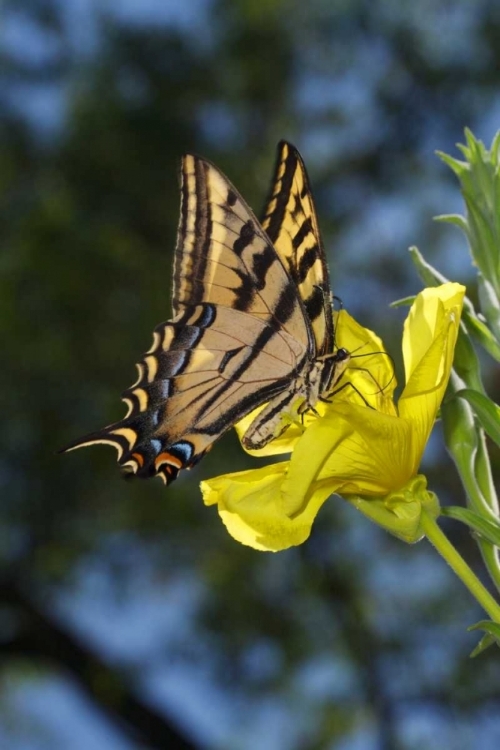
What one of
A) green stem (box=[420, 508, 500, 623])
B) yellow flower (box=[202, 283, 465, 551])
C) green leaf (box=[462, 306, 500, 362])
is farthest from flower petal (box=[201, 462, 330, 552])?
green leaf (box=[462, 306, 500, 362])

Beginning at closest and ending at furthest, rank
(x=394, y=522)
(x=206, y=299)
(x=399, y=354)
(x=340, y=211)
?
(x=394, y=522) → (x=206, y=299) → (x=399, y=354) → (x=340, y=211)

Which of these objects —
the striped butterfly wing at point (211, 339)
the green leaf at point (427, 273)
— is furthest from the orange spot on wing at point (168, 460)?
the green leaf at point (427, 273)

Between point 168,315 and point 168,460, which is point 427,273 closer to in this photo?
point 168,460

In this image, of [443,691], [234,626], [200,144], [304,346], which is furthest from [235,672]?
[304,346]

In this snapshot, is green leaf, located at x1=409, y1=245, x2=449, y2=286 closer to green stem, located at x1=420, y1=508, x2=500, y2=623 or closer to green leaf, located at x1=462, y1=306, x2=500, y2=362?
green leaf, located at x1=462, y1=306, x2=500, y2=362

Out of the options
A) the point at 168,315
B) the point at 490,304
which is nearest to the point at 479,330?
the point at 490,304

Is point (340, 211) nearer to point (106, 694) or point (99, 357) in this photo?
point (99, 357)
